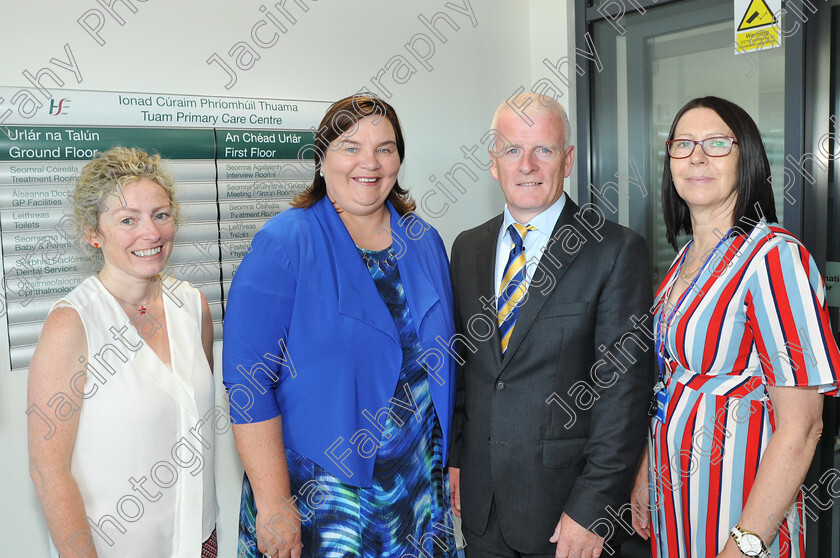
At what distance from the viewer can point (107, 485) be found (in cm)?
156

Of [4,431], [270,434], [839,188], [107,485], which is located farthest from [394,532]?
[839,188]

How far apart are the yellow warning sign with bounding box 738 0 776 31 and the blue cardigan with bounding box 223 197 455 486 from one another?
178 centimetres

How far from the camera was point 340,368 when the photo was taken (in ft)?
5.47

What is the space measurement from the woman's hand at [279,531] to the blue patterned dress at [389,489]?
0.03 meters

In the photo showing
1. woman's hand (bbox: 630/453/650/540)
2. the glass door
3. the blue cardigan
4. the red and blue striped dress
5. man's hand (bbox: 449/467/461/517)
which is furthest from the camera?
the glass door

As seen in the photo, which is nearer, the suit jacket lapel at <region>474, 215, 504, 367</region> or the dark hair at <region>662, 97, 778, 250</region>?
the dark hair at <region>662, 97, 778, 250</region>

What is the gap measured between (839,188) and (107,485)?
94.2 inches

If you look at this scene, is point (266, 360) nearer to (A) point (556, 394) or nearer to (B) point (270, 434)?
(B) point (270, 434)

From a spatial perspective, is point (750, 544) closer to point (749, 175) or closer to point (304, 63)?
point (749, 175)

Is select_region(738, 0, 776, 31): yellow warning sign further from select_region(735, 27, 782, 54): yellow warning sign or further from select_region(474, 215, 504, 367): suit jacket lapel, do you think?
select_region(474, 215, 504, 367): suit jacket lapel

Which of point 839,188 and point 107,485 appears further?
point 839,188

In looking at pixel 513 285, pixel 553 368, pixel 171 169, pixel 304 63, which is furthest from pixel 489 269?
pixel 304 63

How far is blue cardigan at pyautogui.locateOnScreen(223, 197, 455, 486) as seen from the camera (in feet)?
5.35

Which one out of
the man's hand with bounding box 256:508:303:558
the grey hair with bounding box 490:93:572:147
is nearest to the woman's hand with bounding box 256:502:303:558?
the man's hand with bounding box 256:508:303:558
